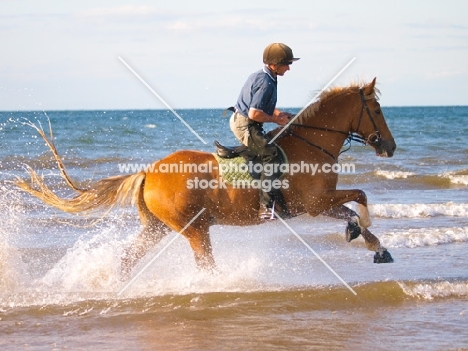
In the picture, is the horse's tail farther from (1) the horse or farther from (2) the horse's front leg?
(2) the horse's front leg

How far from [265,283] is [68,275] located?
2.33 meters

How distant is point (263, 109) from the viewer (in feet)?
25.3

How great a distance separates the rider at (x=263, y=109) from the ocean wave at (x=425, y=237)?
132 inches

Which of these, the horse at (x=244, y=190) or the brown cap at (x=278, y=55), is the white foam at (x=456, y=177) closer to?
the horse at (x=244, y=190)

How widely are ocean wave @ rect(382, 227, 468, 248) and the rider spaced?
335 centimetres

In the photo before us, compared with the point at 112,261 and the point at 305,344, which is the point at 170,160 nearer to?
the point at 112,261

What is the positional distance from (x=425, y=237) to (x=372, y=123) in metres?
3.15

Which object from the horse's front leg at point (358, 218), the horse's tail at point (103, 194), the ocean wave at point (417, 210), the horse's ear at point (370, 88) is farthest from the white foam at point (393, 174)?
the horse's tail at point (103, 194)

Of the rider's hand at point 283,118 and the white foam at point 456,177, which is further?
the white foam at point 456,177

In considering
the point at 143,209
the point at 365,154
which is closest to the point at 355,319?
the point at 143,209

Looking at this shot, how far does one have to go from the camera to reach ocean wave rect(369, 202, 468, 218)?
43.0ft

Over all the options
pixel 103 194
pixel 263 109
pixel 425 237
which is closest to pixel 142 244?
pixel 103 194

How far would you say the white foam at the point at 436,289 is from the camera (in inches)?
304

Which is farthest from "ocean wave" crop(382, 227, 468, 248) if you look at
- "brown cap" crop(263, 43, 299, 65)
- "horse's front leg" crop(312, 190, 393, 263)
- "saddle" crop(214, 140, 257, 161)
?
"brown cap" crop(263, 43, 299, 65)
